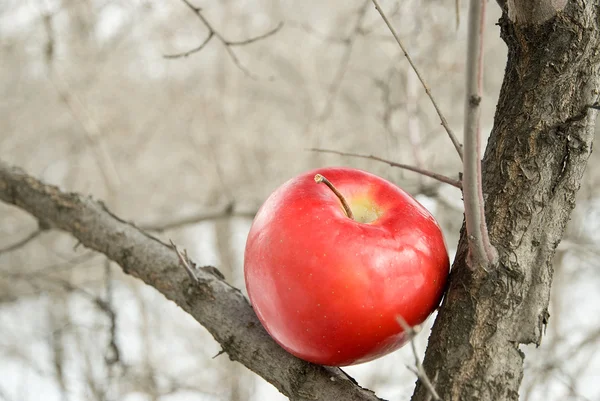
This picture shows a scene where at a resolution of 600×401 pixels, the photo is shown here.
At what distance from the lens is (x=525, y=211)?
2.87ft

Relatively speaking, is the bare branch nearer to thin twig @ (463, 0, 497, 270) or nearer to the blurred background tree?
thin twig @ (463, 0, 497, 270)

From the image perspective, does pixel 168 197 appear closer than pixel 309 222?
No

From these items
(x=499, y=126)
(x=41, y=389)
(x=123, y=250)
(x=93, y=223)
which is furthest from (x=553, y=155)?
(x=41, y=389)

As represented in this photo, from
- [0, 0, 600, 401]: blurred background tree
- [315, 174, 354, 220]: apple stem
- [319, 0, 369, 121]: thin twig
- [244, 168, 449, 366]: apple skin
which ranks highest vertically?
[0, 0, 600, 401]: blurred background tree

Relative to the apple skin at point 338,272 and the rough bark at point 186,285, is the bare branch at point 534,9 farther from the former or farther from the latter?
the rough bark at point 186,285

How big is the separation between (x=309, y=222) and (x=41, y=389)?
9.32 feet

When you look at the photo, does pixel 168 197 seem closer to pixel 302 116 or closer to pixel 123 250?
pixel 302 116

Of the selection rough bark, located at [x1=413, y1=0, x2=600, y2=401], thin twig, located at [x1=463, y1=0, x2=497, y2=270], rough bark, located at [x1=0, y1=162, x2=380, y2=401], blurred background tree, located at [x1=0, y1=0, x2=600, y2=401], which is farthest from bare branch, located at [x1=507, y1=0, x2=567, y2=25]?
blurred background tree, located at [x1=0, y1=0, x2=600, y2=401]

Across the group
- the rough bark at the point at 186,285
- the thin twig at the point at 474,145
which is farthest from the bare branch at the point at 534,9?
the rough bark at the point at 186,285

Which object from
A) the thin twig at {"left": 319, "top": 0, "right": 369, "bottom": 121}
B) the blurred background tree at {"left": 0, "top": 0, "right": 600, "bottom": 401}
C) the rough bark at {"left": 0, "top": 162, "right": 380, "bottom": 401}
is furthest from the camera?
the blurred background tree at {"left": 0, "top": 0, "right": 600, "bottom": 401}

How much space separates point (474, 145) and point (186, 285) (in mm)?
689

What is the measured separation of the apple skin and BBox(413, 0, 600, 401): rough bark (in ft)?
0.22

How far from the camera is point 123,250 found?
Result: 4.36ft

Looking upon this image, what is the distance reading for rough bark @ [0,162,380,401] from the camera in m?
0.96
